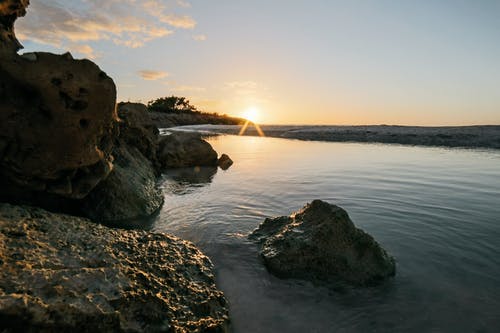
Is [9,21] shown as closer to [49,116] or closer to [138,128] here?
[49,116]

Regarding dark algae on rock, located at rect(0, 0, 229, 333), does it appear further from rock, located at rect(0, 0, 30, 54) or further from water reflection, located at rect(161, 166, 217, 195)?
water reflection, located at rect(161, 166, 217, 195)

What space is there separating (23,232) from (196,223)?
3020 millimetres

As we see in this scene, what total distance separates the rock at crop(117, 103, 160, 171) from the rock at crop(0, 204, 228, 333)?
5.42 m

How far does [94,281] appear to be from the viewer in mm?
2502

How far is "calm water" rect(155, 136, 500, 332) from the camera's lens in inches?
121

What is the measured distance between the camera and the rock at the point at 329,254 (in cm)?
372

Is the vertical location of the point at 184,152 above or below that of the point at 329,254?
above

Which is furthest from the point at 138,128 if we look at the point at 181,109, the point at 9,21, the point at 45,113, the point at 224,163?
the point at 181,109

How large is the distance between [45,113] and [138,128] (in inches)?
220

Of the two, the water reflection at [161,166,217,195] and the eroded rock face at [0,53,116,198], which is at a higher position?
the eroded rock face at [0,53,116,198]

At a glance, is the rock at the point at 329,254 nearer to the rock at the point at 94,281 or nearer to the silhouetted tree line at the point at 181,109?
the rock at the point at 94,281

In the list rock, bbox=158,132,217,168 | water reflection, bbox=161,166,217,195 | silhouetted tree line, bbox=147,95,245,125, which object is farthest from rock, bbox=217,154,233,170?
silhouetted tree line, bbox=147,95,245,125

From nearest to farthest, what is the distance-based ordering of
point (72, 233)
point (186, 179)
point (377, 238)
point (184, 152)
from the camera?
point (72, 233) < point (377, 238) < point (186, 179) < point (184, 152)

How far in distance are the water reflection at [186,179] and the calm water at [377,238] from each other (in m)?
0.03
